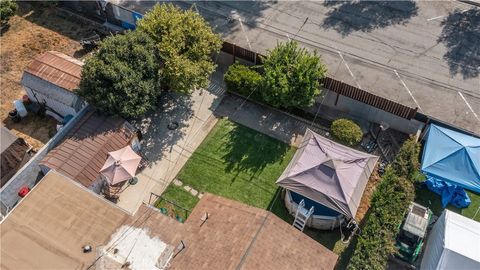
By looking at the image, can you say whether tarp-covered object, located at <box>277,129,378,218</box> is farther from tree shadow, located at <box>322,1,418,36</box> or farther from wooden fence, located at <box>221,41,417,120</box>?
tree shadow, located at <box>322,1,418,36</box>

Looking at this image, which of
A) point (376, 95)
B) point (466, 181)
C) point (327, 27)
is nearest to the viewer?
point (466, 181)

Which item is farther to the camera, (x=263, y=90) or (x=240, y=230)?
(x=263, y=90)

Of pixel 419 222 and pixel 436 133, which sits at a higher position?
pixel 436 133

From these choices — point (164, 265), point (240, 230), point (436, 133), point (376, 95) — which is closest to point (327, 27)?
point (376, 95)

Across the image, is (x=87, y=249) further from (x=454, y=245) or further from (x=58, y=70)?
(x=454, y=245)

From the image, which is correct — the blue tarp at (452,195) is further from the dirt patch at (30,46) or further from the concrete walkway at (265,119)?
the dirt patch at (30,46)

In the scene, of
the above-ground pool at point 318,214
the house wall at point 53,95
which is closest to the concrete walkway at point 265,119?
the above-ground pool at point 318,214

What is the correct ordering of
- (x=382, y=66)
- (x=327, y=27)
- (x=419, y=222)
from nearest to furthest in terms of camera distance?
(x=419, y=222) < (x=382, y=66) < (x=327, y=27)

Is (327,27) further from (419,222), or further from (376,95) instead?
(419,222)
